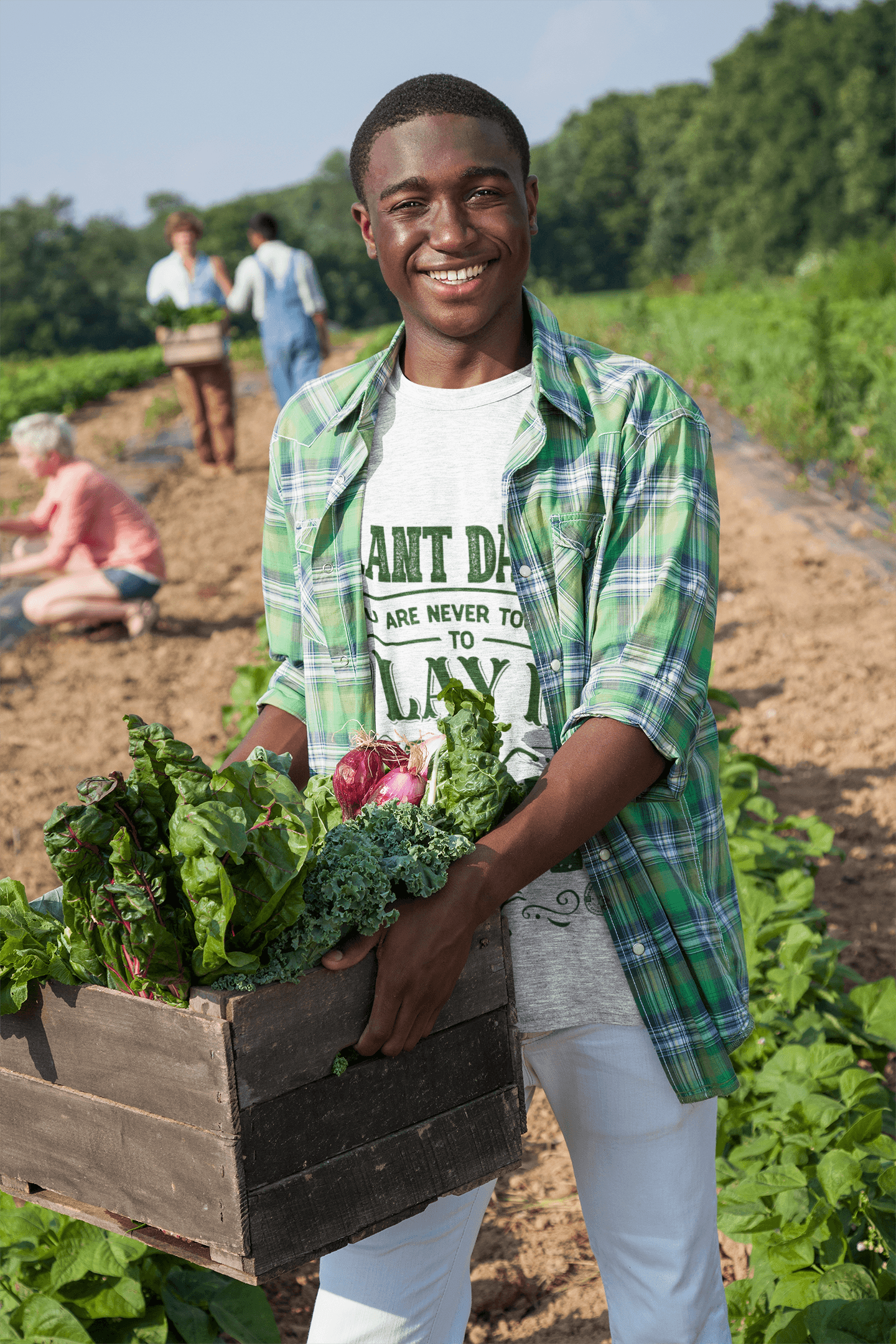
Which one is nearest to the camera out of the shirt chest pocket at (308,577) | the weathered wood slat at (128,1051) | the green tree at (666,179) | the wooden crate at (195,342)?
the weathered wood slat at (128,1051)

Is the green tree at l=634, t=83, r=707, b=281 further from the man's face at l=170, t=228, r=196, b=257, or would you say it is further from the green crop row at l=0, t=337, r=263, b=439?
the man's face at l=170, t=228, r=196, b=257

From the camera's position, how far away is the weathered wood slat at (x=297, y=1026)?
1241 millimetres

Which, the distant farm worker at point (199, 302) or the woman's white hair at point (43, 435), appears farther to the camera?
the distant farm worker at point (199, 302)

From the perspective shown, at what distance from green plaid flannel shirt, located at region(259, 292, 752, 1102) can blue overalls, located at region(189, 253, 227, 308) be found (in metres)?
9.57

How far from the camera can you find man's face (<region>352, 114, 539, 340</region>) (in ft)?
5.19

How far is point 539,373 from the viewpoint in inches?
65.0

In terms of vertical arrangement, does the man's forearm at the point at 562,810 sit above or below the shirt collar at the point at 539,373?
below

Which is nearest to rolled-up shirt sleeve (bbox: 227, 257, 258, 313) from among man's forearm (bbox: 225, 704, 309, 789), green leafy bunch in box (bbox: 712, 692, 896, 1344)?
green leafy bunch in box (bbox: 712, 692, 896, 1344)

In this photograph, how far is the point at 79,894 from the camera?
1.28 m

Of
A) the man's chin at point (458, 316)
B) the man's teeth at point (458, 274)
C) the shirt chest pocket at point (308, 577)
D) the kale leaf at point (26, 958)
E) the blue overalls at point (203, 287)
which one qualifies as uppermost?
the man's teeth at point (458, 274)

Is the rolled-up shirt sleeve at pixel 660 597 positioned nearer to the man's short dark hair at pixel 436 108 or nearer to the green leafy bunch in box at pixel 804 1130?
the man's short dark hair at pixel 436 108

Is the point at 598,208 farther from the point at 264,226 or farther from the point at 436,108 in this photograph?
the point at 436,108

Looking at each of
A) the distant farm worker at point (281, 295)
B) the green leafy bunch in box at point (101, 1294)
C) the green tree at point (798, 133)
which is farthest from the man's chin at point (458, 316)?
the green tree at point (798, 133)

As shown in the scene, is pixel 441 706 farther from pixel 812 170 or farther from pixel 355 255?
pixel 355 255
